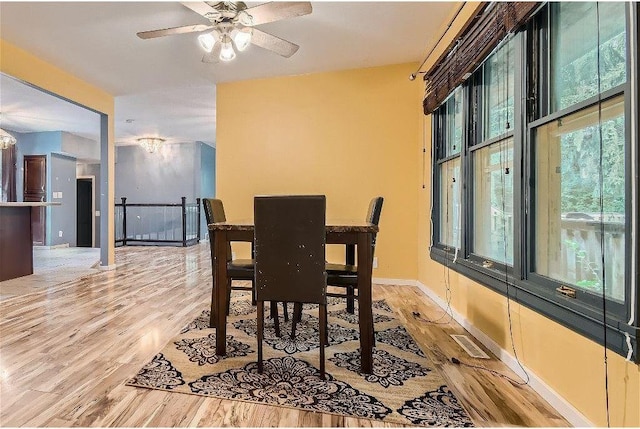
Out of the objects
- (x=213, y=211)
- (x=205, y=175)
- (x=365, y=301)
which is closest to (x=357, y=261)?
(x=365, y=301)

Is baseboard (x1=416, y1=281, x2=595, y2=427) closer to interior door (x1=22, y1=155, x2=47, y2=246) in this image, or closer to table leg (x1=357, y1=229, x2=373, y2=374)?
table leg (x1=357, y1=229, x2=373, y2=374)

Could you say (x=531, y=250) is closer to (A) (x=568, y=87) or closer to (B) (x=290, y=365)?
(A) (x=568, y=87)

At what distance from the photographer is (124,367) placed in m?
1.88

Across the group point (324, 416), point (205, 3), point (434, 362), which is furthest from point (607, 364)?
point (205, 3)

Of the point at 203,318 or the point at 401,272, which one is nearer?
the point at 203,318

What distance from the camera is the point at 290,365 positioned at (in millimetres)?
1899

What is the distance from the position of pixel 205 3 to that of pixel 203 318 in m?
2.41

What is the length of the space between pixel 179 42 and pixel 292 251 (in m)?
2.79

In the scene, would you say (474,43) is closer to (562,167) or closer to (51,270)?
(562,167)

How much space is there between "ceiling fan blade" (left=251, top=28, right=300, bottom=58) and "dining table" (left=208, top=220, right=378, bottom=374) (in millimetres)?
1576

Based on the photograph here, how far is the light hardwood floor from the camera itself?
55.9 inches

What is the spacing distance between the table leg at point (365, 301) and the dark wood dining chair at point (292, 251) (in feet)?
0.74

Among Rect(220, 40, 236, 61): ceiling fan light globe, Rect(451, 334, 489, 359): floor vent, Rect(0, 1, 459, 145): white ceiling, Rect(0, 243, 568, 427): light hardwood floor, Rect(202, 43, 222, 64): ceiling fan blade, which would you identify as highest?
Rect(0, 1, 459, 145): white ceiling

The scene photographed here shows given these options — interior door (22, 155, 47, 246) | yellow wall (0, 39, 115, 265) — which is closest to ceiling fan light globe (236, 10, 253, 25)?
yellow wall (0, 39, 115, 265)
